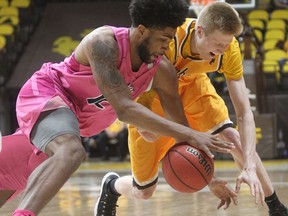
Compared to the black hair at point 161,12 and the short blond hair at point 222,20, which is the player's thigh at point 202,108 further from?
the black hair at point 161,12

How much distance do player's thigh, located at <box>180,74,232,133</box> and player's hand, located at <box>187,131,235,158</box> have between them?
137 centimetres

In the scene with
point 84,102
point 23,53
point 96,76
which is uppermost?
point 96,76

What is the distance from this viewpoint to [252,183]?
446 centimetres

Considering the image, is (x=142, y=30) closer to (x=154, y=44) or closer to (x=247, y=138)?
(x=154, y=44)

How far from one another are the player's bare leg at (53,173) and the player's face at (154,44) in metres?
0.64

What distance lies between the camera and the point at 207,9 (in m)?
4.72

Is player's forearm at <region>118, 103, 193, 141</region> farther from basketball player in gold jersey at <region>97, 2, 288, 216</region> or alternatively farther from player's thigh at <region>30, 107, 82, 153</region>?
basketball player in gold jersey at <region>97, 2, 288, 216</region>

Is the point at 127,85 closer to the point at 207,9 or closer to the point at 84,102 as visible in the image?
the point at 84,102

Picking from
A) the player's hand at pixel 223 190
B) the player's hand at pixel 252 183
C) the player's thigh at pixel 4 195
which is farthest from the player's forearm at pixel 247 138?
the player's thigh at pixel 4 195

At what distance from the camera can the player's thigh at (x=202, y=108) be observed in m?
5.46

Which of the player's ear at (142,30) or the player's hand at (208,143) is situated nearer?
the player's hand at (208,143)

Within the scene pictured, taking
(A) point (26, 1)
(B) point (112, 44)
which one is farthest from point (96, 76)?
(A) point (26, 1)

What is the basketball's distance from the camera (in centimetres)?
429

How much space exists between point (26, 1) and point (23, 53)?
4.50 feet
